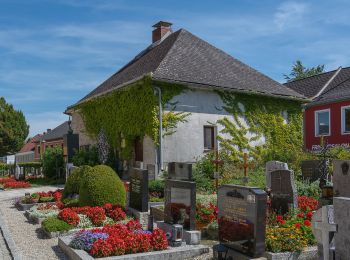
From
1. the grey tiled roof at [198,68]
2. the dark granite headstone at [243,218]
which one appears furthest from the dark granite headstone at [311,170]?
the dark granite headstone at [243,218]

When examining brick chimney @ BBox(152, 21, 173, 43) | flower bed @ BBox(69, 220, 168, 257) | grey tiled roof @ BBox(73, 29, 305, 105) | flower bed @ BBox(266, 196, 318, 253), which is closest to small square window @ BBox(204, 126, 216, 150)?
grey tiled roof @ BBox(73, 29, 305, 105)

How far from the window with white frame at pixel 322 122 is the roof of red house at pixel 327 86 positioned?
2.65ft

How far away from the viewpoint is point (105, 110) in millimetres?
22594

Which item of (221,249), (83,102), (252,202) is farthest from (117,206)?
(83,102)

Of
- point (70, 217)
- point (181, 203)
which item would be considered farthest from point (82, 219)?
point (181, 203)

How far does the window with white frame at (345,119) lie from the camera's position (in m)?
25.8

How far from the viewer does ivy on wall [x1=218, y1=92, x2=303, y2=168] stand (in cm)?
2058

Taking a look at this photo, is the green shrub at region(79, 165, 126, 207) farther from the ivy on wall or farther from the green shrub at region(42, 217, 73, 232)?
the ivy on wall

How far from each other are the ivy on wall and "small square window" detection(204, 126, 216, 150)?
0.36 metres

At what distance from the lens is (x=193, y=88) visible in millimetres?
19328

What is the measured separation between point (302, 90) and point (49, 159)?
19931 millimetres

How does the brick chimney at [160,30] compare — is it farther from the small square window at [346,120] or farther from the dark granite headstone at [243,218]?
the dark granite headstone at [243,218]

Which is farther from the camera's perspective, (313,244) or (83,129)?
(83,129)

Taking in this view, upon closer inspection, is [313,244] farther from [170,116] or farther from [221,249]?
[170,116]
